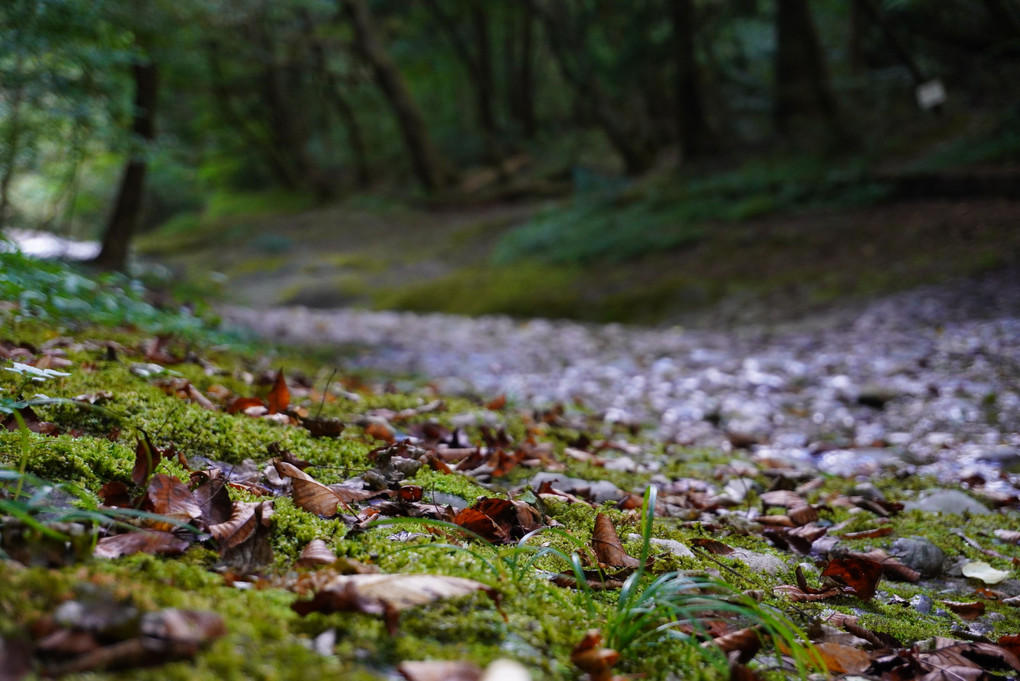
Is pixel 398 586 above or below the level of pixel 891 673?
above

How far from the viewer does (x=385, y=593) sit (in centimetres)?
120

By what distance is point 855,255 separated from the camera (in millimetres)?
7773

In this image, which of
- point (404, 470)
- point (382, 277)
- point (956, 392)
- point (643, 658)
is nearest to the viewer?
point (643, 658)

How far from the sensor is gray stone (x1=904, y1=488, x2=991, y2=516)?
→ 2.50 meters

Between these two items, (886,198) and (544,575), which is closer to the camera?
(544,575)

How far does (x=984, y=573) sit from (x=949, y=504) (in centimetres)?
67

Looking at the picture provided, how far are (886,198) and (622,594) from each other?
904 cm

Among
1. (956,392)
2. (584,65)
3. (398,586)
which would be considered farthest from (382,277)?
(398,586)

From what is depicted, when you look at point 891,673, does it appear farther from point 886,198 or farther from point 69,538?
point 886,198

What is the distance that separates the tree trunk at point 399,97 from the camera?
16828mm

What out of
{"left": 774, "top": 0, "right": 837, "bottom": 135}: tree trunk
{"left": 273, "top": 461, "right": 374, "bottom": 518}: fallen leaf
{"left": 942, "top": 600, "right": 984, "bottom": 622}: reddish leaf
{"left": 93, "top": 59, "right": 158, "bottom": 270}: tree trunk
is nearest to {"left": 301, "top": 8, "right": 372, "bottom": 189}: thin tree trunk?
{"left": 774, "top": 0, "right": 837, "bottom": 135}: tree trunk

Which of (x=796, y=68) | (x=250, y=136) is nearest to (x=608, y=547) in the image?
(x=796, y=68)

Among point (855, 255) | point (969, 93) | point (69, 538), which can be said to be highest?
point (969, 93)

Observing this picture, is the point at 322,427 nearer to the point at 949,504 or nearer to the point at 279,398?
the point at 279,398
